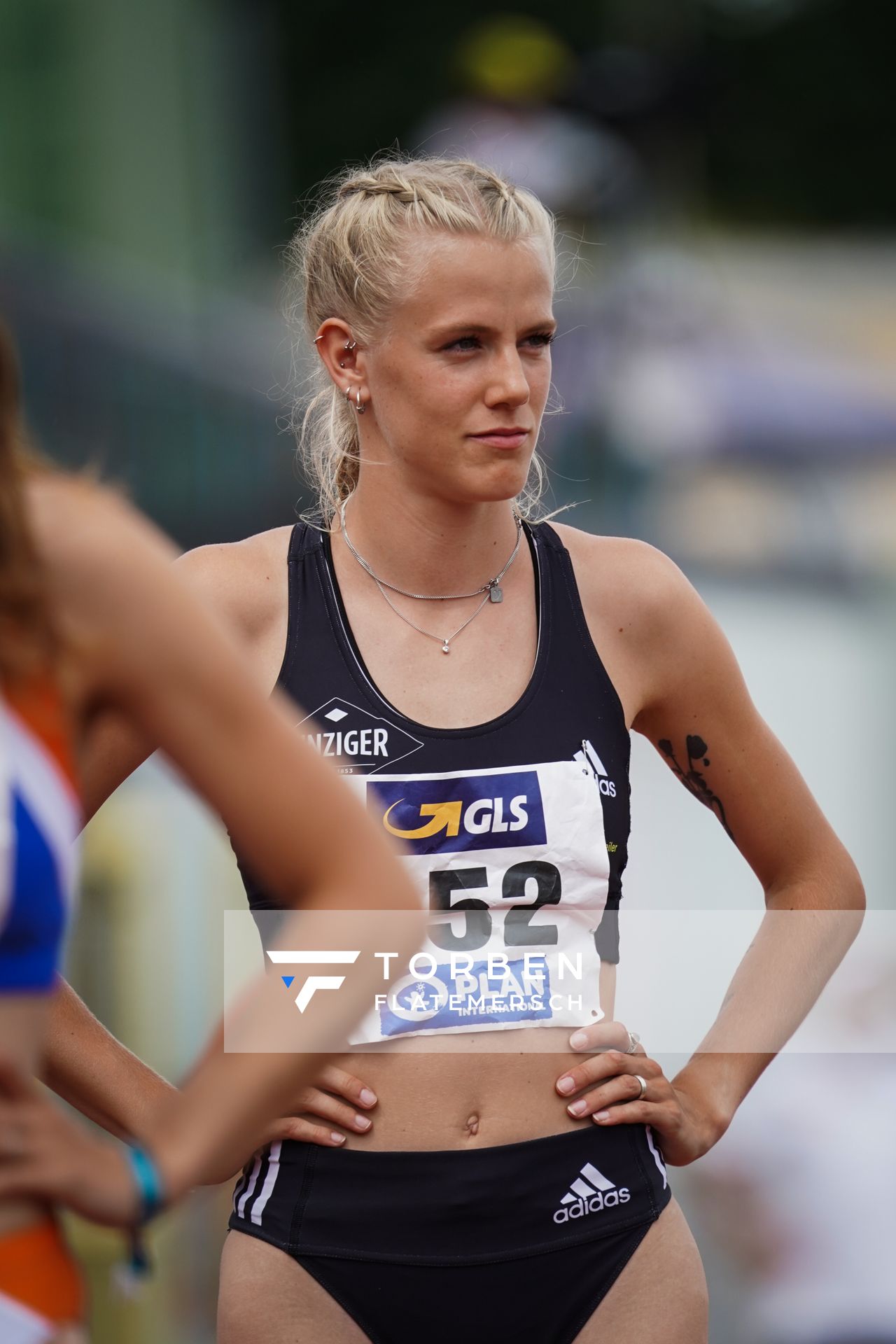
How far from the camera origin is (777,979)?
8.46ft

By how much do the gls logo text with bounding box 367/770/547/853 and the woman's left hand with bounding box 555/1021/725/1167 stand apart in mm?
300

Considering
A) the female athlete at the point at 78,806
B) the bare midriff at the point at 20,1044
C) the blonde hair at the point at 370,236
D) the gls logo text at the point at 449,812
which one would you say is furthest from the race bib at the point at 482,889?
the bare midriff at the point at 20,1044

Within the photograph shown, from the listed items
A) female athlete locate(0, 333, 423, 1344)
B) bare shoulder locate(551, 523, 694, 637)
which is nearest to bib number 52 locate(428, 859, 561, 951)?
bare shoulder locate(551, 523, 694, 637)

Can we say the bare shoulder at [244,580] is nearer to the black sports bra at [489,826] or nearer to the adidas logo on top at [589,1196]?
the black sports bra at [489,826]

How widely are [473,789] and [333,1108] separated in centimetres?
44

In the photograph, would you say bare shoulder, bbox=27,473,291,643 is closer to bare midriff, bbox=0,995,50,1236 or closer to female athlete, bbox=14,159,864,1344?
bare midriff, bbox=0,995,50,1236

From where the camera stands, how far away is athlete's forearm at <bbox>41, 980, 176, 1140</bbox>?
2.31m

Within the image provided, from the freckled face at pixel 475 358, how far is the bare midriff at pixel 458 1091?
732 mm

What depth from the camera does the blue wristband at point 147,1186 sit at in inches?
54.0

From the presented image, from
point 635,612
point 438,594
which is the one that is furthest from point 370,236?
point 635,612

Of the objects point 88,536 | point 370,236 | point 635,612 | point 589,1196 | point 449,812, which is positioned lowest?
point 589,1196

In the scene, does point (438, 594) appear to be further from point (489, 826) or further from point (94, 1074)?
point (94, 1074)

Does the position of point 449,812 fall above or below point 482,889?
above

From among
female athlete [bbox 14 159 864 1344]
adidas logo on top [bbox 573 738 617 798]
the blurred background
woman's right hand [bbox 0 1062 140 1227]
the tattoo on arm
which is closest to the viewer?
woman's right hand [bbox 0 1062 140 1227]
